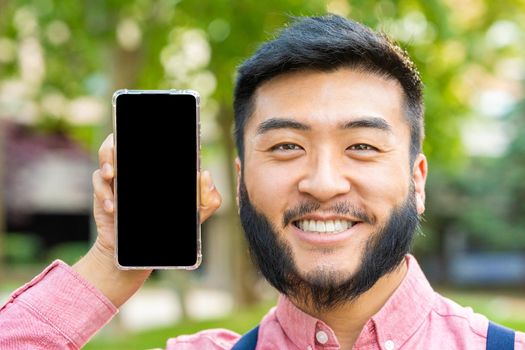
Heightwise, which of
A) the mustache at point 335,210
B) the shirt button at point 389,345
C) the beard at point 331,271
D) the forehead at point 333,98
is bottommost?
the shirt button at point 389,345

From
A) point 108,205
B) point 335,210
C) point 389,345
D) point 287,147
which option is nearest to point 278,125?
point 287,147

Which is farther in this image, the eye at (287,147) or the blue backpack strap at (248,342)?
the blue backpack strap at (248,342)

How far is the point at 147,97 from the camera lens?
220 centimetres

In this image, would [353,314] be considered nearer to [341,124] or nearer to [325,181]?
[325,181]

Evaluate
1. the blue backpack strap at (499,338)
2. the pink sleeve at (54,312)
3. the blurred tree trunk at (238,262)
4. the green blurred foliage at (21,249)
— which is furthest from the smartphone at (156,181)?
the green blurred foliage at (21,249)

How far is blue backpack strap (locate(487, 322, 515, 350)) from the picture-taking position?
1989 mm

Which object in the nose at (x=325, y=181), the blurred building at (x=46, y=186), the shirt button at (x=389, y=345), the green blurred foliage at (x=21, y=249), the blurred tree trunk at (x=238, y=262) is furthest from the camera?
the green blurred foliage at (x=21, y=249)

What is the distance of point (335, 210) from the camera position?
201 centimetres

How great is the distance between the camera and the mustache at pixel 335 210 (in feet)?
6.59

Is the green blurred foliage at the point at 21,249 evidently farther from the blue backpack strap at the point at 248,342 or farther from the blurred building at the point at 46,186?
the blue backpack strap at the point at 248,342

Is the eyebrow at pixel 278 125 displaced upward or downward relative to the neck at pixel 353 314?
upward

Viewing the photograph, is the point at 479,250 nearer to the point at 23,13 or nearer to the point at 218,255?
the point at 218,255

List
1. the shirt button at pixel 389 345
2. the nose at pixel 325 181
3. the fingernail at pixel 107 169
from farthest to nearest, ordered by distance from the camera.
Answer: the fingernail at pixel 107 169, the shirt button at pixel 389 345, the nose at pixel 325 181

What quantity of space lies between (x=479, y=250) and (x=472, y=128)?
7170 mm
